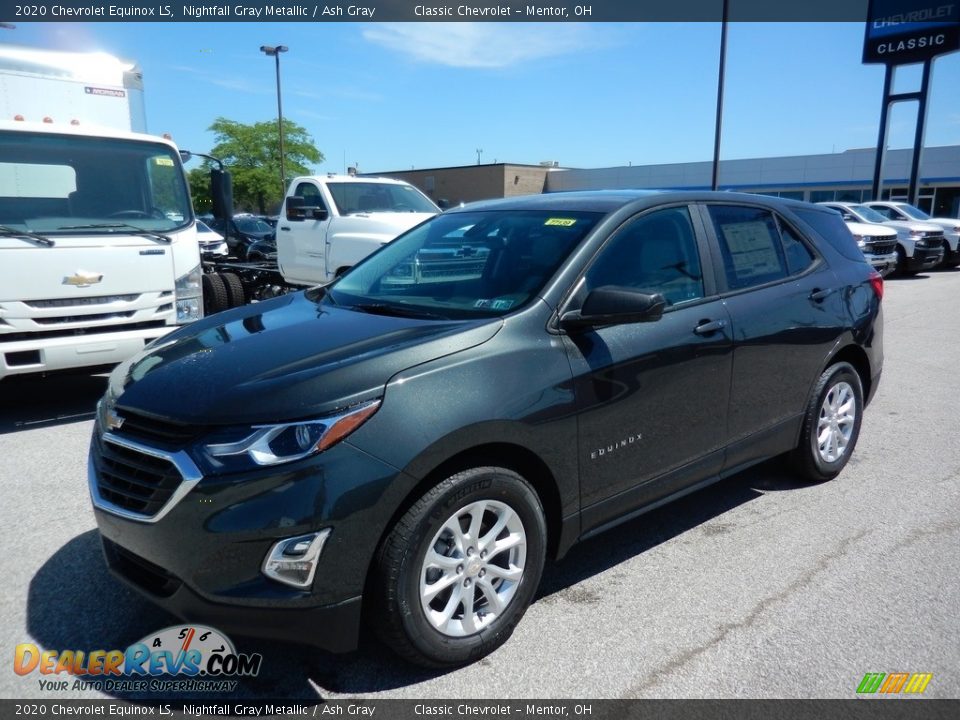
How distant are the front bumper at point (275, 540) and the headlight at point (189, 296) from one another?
14.3 feet

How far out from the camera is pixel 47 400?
6887mm

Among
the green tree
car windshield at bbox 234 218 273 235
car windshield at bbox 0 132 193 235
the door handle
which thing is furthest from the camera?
the green tree

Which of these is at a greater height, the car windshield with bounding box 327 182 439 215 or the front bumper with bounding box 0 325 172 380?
the car windshield with bounding box 327 182 439 215

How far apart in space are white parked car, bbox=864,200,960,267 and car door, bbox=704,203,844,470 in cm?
1738

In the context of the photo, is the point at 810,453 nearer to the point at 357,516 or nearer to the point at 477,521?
the point at 477,521

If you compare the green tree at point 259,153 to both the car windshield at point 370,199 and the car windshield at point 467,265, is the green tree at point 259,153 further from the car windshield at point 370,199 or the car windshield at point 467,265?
the car windshield at point 467,265

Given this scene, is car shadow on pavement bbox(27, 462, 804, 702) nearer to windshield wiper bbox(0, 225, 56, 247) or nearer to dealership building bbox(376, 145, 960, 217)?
windshield wiper bbox(0, 225, 56, 247)

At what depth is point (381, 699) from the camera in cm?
262

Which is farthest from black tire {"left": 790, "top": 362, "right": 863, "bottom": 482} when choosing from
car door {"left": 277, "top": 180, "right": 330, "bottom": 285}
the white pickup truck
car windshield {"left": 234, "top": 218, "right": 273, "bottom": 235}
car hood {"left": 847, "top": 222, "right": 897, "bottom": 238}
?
car windshield {"left": 234, "top": 218, "right": 273, "bottom": 235}

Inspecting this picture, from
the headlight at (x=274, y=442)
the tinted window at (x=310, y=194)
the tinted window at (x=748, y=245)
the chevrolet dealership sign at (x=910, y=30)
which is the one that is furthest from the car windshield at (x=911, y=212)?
the headlight at (x=274, y=442)

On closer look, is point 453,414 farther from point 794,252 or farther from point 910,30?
point 910,30

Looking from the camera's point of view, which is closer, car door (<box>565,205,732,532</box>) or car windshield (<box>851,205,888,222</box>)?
car door (<box>565,205,732,532</box>)

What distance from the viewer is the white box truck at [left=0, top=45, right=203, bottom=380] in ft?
18.6

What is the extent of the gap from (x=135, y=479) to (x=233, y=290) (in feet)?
26.2
